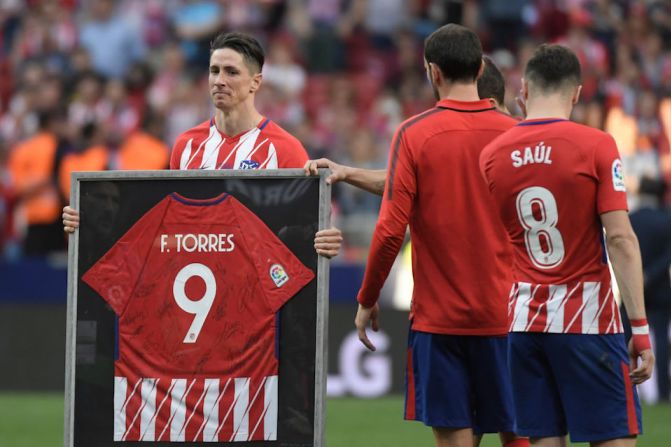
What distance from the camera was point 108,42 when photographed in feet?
60.2

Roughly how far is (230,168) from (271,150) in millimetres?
231

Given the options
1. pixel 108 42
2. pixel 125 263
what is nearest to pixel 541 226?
pixel 125 263

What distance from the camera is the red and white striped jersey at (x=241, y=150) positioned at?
6.62m

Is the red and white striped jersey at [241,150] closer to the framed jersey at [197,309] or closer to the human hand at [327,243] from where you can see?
the framed jersey at [197,309]

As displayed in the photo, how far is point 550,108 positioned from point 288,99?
11.6 metres

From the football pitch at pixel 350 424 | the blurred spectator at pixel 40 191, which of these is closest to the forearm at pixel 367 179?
the football pitch at pixel 350 424

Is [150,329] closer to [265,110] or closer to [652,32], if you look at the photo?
[265,110]

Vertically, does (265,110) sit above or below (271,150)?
above

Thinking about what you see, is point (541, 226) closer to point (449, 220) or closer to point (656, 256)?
point (449, 220)

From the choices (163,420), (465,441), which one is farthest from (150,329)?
(465,441)

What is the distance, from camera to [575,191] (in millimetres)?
5594

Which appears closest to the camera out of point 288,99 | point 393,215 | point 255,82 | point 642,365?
point 642,365

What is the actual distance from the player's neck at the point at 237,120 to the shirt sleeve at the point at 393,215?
1.03m

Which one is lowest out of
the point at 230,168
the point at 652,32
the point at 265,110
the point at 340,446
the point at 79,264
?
the point at 340,446
